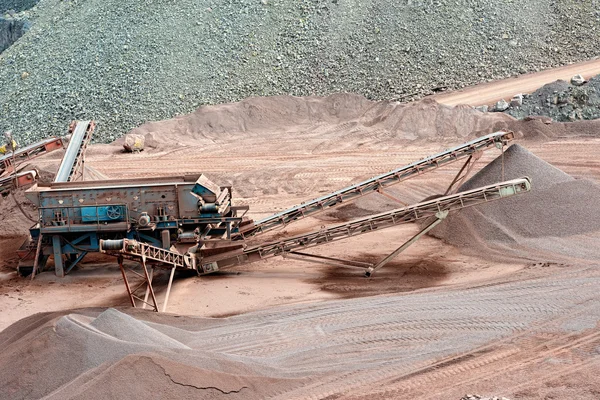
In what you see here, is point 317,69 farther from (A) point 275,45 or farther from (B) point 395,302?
(B) point 395,302

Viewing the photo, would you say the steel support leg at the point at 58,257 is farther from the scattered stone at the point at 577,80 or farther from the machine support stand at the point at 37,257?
the scattered stone at the point at 577,80

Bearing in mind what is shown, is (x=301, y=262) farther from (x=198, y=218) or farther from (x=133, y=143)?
(x=133, y=143)

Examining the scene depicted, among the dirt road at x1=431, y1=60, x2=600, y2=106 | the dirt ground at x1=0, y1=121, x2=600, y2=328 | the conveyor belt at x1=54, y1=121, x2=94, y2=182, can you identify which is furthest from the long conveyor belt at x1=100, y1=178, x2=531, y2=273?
the dirt road at x1=431, y1=60, x2=600, y2=106

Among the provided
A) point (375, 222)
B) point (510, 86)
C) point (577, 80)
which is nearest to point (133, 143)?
point (510, 86)

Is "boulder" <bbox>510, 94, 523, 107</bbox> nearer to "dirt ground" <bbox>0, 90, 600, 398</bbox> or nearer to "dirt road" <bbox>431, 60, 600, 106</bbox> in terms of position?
"dirt road" <bbox>431, 60, 600, 106</bbox>

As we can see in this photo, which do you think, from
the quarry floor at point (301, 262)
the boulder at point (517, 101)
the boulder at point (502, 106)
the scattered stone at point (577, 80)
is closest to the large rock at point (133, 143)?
the quarry floor at point (301, 262)

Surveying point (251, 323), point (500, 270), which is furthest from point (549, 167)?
point (251, 323)
